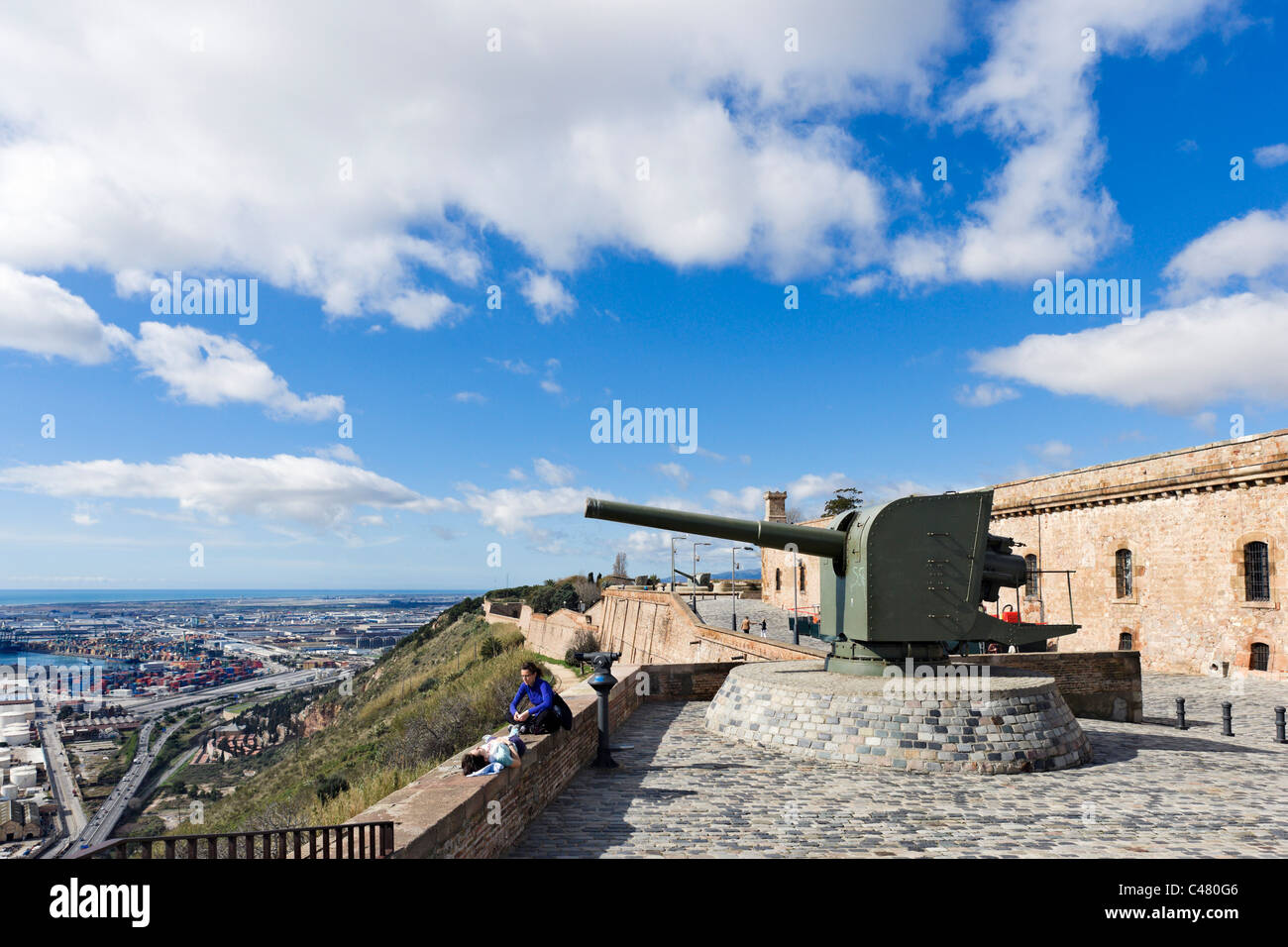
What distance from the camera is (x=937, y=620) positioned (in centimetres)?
1017

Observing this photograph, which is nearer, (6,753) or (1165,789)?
(1165,789)

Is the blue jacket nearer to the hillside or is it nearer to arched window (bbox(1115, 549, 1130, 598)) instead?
the hillside

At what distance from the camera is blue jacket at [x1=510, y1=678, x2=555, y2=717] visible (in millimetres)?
7684

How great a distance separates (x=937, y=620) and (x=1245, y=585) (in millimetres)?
14615

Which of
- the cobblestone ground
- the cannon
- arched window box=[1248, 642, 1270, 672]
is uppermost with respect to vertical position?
the cannon

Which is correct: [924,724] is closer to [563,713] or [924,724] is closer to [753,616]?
[563,713]

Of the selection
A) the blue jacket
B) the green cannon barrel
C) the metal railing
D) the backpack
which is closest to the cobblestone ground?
the backpack

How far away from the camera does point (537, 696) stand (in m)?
7.76

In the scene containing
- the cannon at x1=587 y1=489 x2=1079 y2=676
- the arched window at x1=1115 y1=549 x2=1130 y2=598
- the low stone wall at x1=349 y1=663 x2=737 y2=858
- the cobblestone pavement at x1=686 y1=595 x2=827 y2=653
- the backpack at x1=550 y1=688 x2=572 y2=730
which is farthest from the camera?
the cobblestone pavement at x1=686 y1=595 x2=827 y2=653

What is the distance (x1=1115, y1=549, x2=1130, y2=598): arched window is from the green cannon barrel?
17562 mm

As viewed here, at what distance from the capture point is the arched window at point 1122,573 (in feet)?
77.7

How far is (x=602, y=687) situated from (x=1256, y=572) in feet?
61.7
